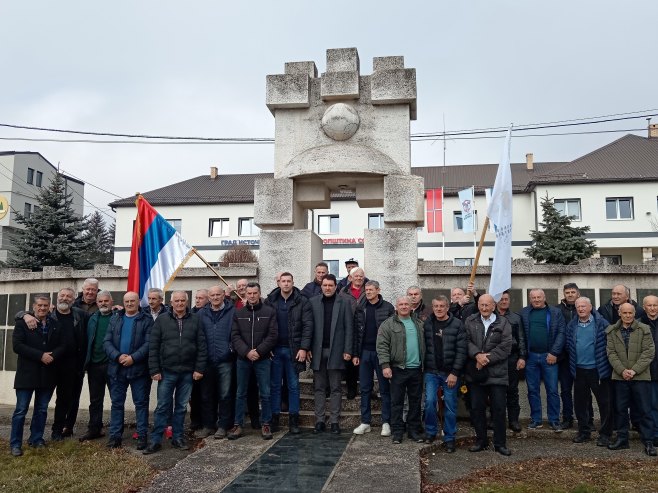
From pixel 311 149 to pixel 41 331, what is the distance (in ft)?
14.4

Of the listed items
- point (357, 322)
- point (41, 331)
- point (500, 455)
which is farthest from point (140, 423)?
point (500, 455)

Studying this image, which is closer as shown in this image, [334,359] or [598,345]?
[598,345]

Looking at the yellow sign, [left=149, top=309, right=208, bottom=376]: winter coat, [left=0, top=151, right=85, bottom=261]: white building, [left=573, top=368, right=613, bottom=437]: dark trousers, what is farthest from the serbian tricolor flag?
the yellow sign

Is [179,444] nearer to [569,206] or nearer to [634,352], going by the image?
[634,352]

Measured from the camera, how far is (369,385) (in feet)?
21.2

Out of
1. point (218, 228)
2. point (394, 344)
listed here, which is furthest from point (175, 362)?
point (218, 228)

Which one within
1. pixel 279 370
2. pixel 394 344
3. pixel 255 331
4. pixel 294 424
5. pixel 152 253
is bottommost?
pixel 294 424

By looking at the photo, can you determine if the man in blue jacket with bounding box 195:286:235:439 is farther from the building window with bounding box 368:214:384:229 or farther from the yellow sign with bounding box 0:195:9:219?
the yellow sign with bounding box 0:195:9:219

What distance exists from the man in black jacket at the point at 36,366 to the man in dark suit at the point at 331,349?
2969 millimetres

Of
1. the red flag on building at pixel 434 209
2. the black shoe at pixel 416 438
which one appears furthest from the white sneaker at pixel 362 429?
the red flag on building at pixel 434 209

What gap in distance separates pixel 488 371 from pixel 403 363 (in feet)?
3.00

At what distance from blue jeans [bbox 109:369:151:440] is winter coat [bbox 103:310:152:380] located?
7 cm

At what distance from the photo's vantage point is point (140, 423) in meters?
6.15

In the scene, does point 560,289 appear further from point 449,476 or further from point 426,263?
point 449,476
